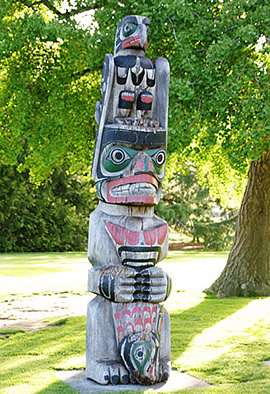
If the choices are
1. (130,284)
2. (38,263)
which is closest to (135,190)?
(130,284)

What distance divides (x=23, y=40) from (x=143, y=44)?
5.15 m

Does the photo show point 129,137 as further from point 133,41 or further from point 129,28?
point 129,28

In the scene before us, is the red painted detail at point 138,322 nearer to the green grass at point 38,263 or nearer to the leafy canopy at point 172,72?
the leafy canopy at point 172,72

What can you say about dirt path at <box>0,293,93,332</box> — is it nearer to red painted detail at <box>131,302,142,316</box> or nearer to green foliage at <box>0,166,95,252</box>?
red painted detail at <box>131,302,142,316</box>

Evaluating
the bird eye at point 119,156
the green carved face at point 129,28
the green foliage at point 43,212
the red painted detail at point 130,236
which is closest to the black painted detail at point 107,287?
the red painted detail at point 130,236

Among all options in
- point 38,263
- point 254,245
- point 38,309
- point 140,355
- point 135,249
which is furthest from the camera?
point 38,263

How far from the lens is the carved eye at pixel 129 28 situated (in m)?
6.95

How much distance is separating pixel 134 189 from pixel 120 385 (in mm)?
2029

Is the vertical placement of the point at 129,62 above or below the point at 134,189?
above

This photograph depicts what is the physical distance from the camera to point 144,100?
22.4 feet

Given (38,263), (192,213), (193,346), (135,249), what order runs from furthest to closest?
(192,213) → (38,263) → (193,346) → (135,249)

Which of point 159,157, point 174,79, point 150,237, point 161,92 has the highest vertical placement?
point 174,79

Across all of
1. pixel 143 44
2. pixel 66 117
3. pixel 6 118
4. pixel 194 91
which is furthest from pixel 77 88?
pixel 143 44

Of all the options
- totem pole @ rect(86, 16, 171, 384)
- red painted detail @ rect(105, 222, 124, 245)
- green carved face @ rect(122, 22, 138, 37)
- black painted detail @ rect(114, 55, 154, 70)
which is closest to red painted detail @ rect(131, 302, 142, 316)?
totem pole @ rect(86, 16, 171, 384)
